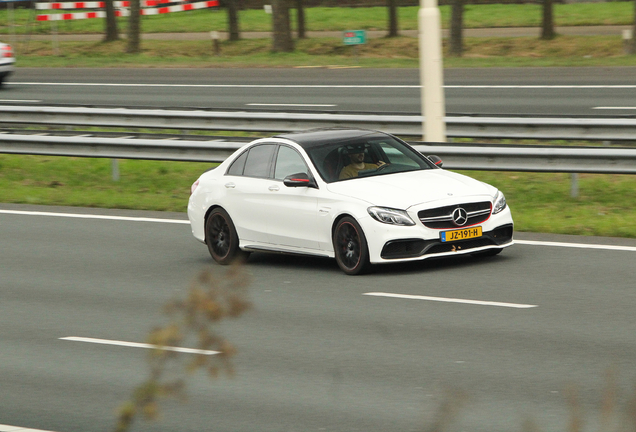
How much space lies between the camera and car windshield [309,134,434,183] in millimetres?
11508

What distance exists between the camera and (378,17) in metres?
57.9

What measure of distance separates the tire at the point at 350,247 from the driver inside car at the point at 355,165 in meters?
0.71

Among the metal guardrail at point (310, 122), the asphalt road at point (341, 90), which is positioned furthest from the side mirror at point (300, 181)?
the asphalt road at point (341, 90)

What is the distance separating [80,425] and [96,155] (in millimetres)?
11403

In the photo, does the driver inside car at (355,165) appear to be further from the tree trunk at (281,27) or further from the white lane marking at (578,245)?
the tree trunk at (281,27)

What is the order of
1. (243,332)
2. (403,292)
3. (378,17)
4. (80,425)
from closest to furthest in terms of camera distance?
(80,425), (243,332), (403,292), (378,17)

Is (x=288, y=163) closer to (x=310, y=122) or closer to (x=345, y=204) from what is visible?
(x=345, y=204)

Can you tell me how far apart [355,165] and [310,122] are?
6.82 meters

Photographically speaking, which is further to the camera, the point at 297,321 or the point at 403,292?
the point at 403,292

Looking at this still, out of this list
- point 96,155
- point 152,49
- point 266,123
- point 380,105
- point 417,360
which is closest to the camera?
point 417,360

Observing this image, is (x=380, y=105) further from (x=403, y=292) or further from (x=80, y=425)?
(x=80, y=425)

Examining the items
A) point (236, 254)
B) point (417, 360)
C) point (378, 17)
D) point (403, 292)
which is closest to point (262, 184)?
point (236, 254)

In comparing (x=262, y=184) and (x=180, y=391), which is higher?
(x=180, y=391)

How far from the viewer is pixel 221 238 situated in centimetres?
1220
